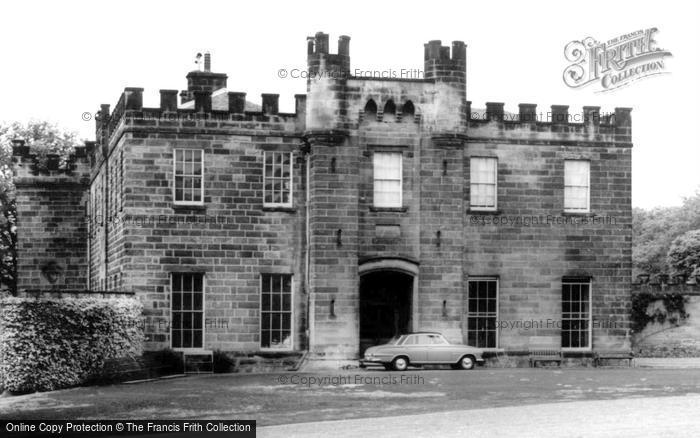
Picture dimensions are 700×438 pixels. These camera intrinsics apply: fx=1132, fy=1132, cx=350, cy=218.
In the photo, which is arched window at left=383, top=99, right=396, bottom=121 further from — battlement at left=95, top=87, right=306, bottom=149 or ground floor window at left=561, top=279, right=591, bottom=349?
ground floor window at left=561, top=279, right=591, bottom=349

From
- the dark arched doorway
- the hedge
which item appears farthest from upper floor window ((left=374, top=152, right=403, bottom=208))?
the hedge

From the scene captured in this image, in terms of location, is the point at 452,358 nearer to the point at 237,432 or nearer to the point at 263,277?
the point at 263,277

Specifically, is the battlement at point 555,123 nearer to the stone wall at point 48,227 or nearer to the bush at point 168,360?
the bush at point 168,360

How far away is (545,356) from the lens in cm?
3444

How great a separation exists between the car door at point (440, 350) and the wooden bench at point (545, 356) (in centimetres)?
353

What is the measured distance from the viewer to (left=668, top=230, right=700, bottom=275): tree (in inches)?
2185

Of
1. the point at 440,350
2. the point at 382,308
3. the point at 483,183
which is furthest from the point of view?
the point at 483,183

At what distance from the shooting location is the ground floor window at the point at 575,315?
34.8 metres

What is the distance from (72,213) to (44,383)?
61.1ft

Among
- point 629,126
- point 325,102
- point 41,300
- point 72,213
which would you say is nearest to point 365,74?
point 325,102

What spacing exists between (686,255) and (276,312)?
30240 millimetres

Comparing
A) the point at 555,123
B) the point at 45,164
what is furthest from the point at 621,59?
the point at 45,164

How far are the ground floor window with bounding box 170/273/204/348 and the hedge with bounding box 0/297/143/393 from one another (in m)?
3.63

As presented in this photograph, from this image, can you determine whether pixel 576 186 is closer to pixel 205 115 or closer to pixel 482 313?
pixel 482 313
